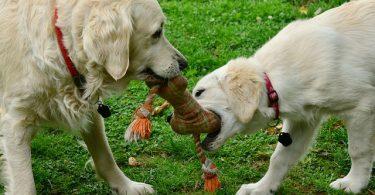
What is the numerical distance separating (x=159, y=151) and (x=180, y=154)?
8.0 inches

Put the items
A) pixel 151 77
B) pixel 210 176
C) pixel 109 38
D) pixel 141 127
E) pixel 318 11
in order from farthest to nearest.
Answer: pixel 318 11
pixel 210 176
pixel 141 127
pixel 151 77
pixel 109 38

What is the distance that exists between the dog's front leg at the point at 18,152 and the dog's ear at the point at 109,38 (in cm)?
73

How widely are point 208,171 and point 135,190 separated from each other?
0.58 metres

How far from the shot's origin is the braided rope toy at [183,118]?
4297 millimetres

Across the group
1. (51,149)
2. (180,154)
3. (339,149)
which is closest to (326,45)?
(339,149)

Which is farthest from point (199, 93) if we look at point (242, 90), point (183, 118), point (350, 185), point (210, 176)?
point (350, 185)

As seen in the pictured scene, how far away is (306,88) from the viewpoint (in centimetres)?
451

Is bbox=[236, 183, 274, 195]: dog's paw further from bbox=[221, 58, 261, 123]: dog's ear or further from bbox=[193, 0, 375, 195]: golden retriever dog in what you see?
bbox=[221, 58, 261, 123]: dog's ear

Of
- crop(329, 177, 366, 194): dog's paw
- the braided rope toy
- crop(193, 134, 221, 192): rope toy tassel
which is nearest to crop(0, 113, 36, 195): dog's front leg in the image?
the braided rope toy

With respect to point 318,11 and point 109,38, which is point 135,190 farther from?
point 318,11

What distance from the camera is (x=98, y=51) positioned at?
12.3 feet

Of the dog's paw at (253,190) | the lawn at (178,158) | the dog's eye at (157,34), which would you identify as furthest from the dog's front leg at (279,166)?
the dog's eye at (157,34)

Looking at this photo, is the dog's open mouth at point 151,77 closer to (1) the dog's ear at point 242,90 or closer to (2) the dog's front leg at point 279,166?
(1) the dog's ear at point 242,90

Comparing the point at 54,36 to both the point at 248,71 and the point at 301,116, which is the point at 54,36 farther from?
the point at 301,116
